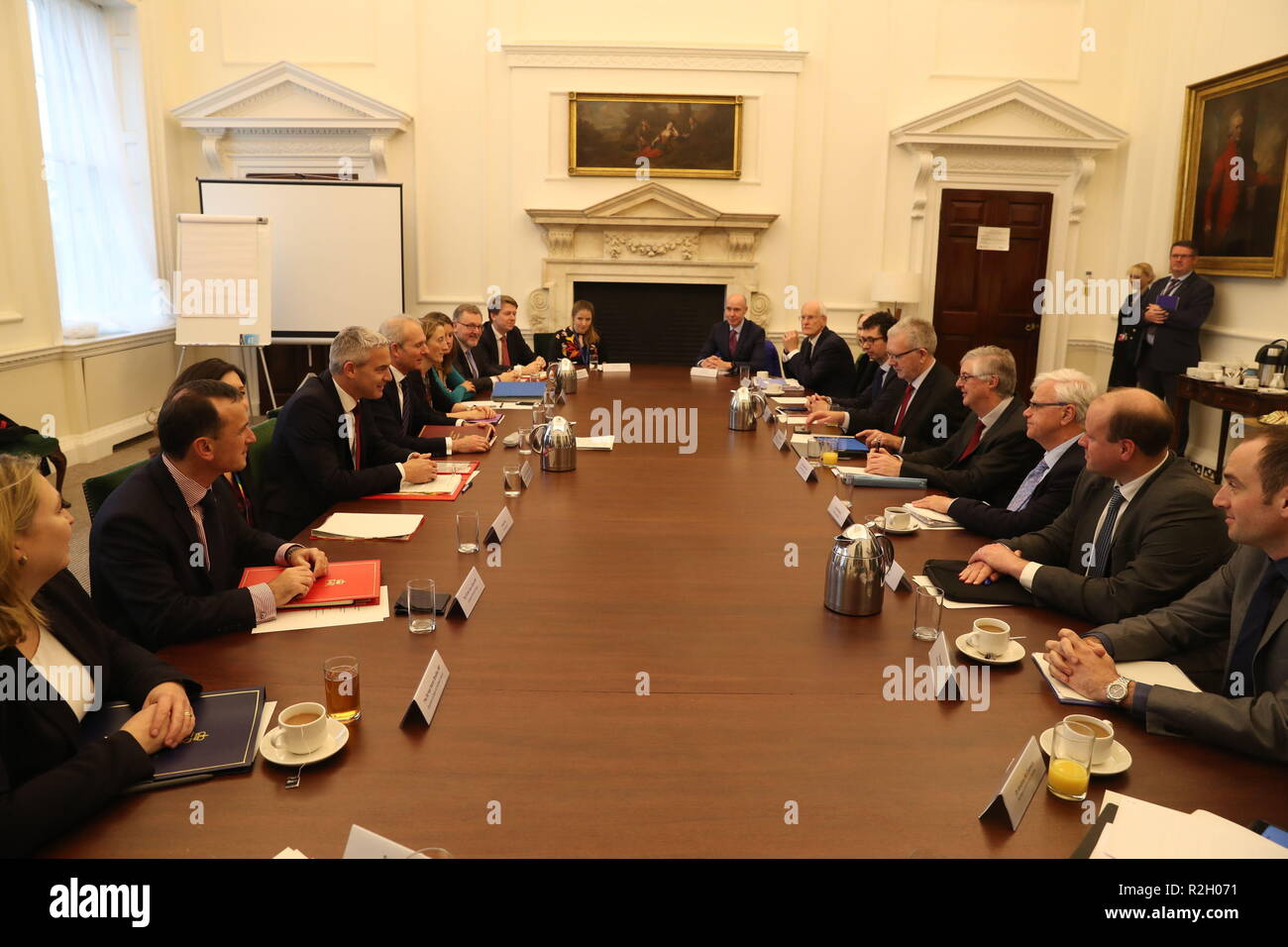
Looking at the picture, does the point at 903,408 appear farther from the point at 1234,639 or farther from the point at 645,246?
the point at 645,246

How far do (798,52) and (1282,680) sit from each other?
26.0 feet

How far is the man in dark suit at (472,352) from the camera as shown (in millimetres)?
6480

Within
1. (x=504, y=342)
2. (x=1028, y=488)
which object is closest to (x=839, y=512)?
(x=1028, y=488)

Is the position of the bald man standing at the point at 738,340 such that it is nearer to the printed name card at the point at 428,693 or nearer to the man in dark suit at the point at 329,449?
the man in dark suit at the point at 329,449

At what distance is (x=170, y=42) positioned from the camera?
8.42 meters

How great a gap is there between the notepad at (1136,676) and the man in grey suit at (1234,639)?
16 mm

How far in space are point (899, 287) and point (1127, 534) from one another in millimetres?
6312

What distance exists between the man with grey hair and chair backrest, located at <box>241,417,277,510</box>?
2.49 metres

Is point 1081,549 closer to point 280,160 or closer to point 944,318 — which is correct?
point 944,318

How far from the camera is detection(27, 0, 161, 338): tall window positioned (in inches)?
278

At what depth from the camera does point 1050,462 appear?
3.15 meters

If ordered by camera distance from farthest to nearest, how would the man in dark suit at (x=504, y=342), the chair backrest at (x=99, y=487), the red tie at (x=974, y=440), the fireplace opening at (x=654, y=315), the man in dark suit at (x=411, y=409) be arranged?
the fireplace opening at (x=654, y=315) → the man in dark suit at (x=504, y=342) → the man in dark suit at (x=411, y=409) → the red tie at (x=974, y=440) → the chair backrest at (x=99, y=487)

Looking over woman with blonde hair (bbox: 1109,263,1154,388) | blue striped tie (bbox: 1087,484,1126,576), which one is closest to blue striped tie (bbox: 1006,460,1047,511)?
blue striped tie (bbox: 1087,484,1126,576)

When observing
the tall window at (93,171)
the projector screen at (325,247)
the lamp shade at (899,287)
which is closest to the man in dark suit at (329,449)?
the tall window at (93,171)
